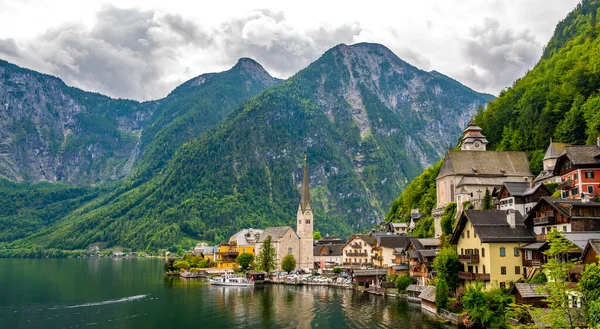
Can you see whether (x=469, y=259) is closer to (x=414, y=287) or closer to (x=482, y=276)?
(x=482, y=276)

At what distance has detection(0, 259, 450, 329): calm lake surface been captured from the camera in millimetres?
64562

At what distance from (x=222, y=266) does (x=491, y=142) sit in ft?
277

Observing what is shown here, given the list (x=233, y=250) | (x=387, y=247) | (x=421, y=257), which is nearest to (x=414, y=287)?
(x=421, y=257)

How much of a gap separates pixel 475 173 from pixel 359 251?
40990mm

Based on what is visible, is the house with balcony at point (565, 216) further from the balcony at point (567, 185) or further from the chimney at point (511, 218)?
the balcony at point (567, 185)

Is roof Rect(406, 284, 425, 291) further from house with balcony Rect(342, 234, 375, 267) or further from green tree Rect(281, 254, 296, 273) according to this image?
green tree Rect(281, 254, 296, 273)

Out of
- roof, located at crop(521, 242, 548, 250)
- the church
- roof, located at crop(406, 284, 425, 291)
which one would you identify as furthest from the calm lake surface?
the church

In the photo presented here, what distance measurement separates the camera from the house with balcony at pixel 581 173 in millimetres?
63406

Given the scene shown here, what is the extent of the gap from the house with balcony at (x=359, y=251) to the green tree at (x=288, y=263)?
1386 centimetres

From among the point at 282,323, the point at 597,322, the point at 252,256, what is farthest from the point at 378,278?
the point at 597,322

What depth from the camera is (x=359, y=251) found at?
125938 mm

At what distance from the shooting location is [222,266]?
155 m

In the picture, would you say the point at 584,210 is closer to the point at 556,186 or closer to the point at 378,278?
the point at 556,186

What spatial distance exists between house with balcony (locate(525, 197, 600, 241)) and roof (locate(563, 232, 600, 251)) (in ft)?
4.95
